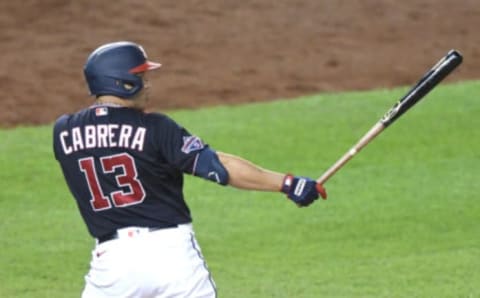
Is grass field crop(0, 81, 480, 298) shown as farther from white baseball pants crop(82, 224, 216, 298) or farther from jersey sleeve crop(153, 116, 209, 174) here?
jersey sleeve crop(153, 116, 209, 174)

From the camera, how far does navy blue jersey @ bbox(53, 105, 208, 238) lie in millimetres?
6965

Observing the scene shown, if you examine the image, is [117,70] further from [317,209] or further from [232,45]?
[232,45]

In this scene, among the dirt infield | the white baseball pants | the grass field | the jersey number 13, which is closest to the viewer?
the white baseball pants

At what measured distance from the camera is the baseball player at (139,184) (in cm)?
691

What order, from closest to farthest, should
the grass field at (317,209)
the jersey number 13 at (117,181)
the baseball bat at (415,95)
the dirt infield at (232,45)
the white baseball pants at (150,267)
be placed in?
the white baseball pants at (150,267)
the jersey number 13 at (117,181)
the baseball bat at (415,95)
the grass field at (317,209)
the dirt infield at (232,45)

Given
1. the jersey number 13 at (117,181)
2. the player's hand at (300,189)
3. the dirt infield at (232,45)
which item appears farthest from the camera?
the dirt infield at (232,45)

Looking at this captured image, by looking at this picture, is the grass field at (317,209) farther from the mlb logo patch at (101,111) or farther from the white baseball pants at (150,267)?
the mlb logo patch at (101,111)

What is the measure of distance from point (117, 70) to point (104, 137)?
358mm

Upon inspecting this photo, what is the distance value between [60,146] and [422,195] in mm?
5657

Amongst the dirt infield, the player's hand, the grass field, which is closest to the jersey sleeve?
the player's hand

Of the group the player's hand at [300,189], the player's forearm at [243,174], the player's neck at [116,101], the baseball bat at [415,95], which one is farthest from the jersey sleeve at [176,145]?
the baseball bat at [415,95]

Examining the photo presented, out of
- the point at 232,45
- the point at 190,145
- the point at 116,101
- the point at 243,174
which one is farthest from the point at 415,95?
the point at 232,45

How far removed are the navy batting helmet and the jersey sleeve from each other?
0.28 metres

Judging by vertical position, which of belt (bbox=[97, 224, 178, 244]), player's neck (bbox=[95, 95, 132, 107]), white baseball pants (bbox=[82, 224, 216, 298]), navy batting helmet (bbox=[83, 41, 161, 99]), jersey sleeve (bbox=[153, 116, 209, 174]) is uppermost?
navy batting helmet (bbox=[83, 41, 161, 99])
